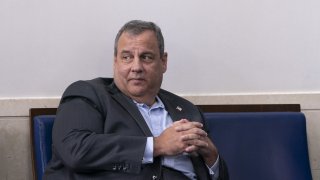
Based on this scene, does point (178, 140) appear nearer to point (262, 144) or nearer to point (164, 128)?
point (164, 128)

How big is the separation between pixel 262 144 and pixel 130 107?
34.1 inches

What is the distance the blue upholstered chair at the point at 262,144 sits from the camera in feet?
8.38

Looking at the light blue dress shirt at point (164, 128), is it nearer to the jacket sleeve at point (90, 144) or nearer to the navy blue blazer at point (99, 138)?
the navy blue blazer at point (99, 138)

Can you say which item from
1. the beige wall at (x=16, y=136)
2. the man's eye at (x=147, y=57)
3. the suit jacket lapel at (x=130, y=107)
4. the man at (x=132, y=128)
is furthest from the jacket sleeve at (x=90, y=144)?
the beige wall at (x=16, y=136)

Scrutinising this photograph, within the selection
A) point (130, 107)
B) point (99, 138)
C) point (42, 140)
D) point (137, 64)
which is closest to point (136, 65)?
point (137, 64)

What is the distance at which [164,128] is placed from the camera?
216 centimetres

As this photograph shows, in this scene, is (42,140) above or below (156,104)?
below

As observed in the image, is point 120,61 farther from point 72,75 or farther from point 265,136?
point 265,136

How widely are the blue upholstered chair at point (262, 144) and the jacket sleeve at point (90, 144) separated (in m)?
0.74

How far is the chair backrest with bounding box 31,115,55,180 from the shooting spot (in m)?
2.25

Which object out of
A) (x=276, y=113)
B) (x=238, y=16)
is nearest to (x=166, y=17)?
(x=238, y=16)

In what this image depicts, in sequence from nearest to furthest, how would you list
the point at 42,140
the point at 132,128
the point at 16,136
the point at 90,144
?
the point at 90,144
the point at 132,128
the point at 42,140
the point at 16,136

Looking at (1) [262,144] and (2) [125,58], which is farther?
(1) [262,144]

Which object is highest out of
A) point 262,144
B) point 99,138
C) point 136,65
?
point 136,65
